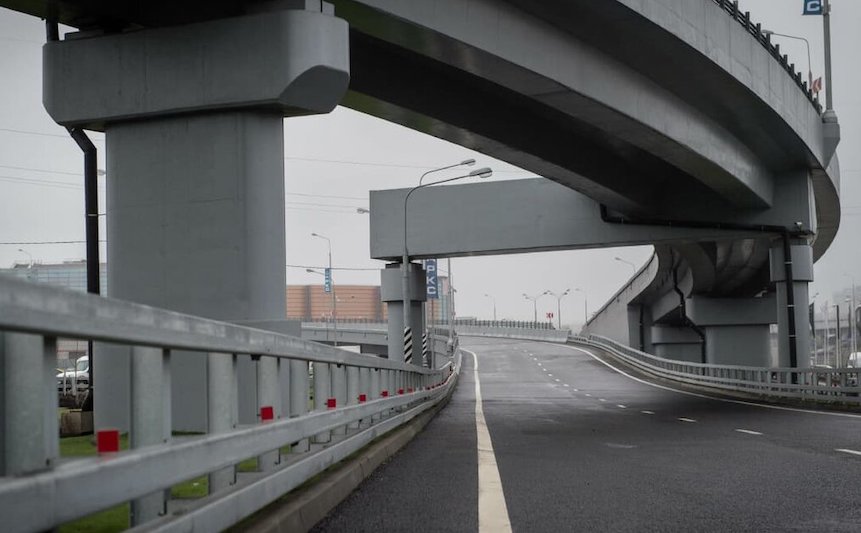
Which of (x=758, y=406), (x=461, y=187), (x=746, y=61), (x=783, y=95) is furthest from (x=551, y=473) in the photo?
(x=461, y=187)

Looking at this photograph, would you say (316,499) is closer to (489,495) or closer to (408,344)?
(489,495)

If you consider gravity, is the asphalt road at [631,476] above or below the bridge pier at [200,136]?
below

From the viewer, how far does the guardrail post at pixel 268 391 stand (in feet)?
22.0

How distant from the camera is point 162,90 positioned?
45.4 ft

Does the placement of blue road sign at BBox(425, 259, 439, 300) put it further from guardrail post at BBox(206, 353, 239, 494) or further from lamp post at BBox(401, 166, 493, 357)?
guardrail post at BBox(206, 353, 239, 494)

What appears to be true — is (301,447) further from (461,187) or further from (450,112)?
(461,187)

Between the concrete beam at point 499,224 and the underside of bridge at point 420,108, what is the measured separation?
1700 millimetres

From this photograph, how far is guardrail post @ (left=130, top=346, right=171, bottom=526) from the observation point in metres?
4.50

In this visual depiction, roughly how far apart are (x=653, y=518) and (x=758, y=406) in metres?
21.8

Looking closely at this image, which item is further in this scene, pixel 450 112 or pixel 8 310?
pixel 450 112

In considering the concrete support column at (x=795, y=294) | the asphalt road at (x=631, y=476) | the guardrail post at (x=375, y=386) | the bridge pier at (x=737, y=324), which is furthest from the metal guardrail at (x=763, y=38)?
the bridge pier at (x=737, y=324)

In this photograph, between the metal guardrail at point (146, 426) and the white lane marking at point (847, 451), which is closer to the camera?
the metal guardrail at point (146, 426)

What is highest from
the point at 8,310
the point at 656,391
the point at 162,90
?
the point at 162,90

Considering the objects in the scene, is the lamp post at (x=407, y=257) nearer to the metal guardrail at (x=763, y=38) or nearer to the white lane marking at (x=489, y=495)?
the metal guardrail at (x=763, y=38)
